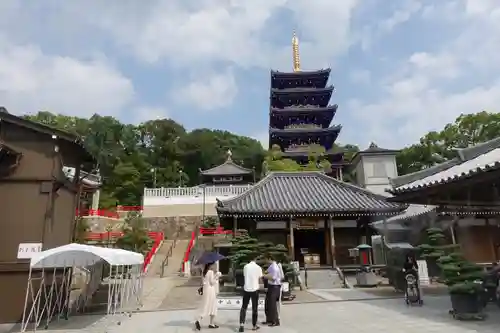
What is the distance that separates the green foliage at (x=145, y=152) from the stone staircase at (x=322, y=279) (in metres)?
30.8

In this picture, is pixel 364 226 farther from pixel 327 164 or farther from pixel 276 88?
pixel 276 88

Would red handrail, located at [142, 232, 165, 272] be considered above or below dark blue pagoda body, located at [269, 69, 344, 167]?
below

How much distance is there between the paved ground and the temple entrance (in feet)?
32.1

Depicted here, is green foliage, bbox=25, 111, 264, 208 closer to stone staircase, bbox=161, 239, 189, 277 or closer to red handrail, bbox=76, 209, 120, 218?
red handrail, bbox=76, 209, 120, 218

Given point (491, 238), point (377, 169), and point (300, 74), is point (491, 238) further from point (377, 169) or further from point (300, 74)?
point (300, 74)

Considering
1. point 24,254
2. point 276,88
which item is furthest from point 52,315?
point 276,88

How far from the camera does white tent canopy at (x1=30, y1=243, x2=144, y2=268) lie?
30.7 ft

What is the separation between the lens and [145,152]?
2200 inches

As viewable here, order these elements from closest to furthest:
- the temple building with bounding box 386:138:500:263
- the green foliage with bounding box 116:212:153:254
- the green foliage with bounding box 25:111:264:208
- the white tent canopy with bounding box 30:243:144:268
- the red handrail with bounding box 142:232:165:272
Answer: the temple building with bounding box 386:138:500:263 → the white tent canopy with bounding box 30:243:144:268 → the red handrail with bounding box 142:232:165:272 → the green foliage with bounding box 116:212:153:254 → the green foliage with bounding box 25:111:264:208

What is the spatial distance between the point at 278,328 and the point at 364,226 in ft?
44.9

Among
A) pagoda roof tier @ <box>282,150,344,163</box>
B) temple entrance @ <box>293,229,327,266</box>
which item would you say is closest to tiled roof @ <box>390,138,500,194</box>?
temple entrance @ <box>293,229,327,266</box>

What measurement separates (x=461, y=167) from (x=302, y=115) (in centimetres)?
3294

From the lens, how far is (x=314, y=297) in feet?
45.3

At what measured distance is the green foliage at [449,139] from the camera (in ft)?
132
